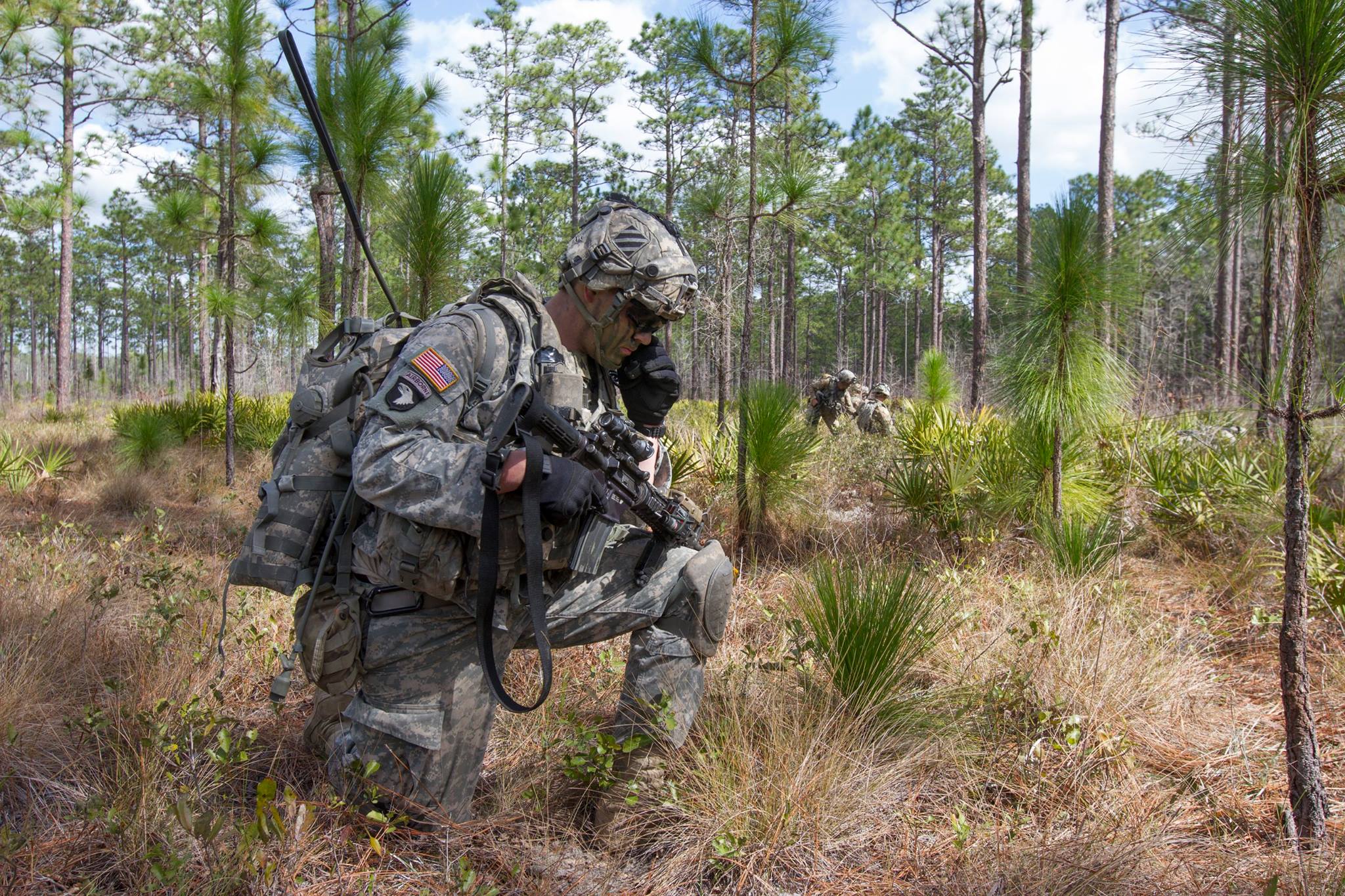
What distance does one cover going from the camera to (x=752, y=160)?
18.5 feet

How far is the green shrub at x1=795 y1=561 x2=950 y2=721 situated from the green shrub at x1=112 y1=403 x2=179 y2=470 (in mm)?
8459

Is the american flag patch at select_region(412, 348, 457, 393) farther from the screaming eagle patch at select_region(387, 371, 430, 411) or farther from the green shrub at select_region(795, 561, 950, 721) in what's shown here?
the green shrub at select_region(795, 561, 950, 721)

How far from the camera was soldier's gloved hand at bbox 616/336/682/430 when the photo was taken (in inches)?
112

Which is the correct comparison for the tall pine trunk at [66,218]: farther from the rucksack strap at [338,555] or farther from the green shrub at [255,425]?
the rucksack strap at [338,555]

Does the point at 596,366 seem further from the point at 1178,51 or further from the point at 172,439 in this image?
the point at 172,439

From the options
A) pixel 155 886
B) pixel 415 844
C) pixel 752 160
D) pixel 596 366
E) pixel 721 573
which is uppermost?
pixel 752 160

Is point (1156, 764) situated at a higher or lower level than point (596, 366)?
lower

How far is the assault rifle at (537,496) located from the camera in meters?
1.93

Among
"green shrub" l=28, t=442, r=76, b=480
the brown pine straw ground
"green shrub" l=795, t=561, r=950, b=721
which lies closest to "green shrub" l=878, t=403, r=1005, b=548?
the brown pine straw ground

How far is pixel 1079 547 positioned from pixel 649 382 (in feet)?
8.87

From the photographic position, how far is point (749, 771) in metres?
2.14

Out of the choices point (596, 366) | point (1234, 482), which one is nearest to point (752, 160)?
point (596, 366)

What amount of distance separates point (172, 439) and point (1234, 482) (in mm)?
10462

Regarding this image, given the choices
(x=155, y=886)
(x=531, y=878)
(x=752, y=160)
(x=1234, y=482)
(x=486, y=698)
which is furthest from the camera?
(x=752, y=160)
